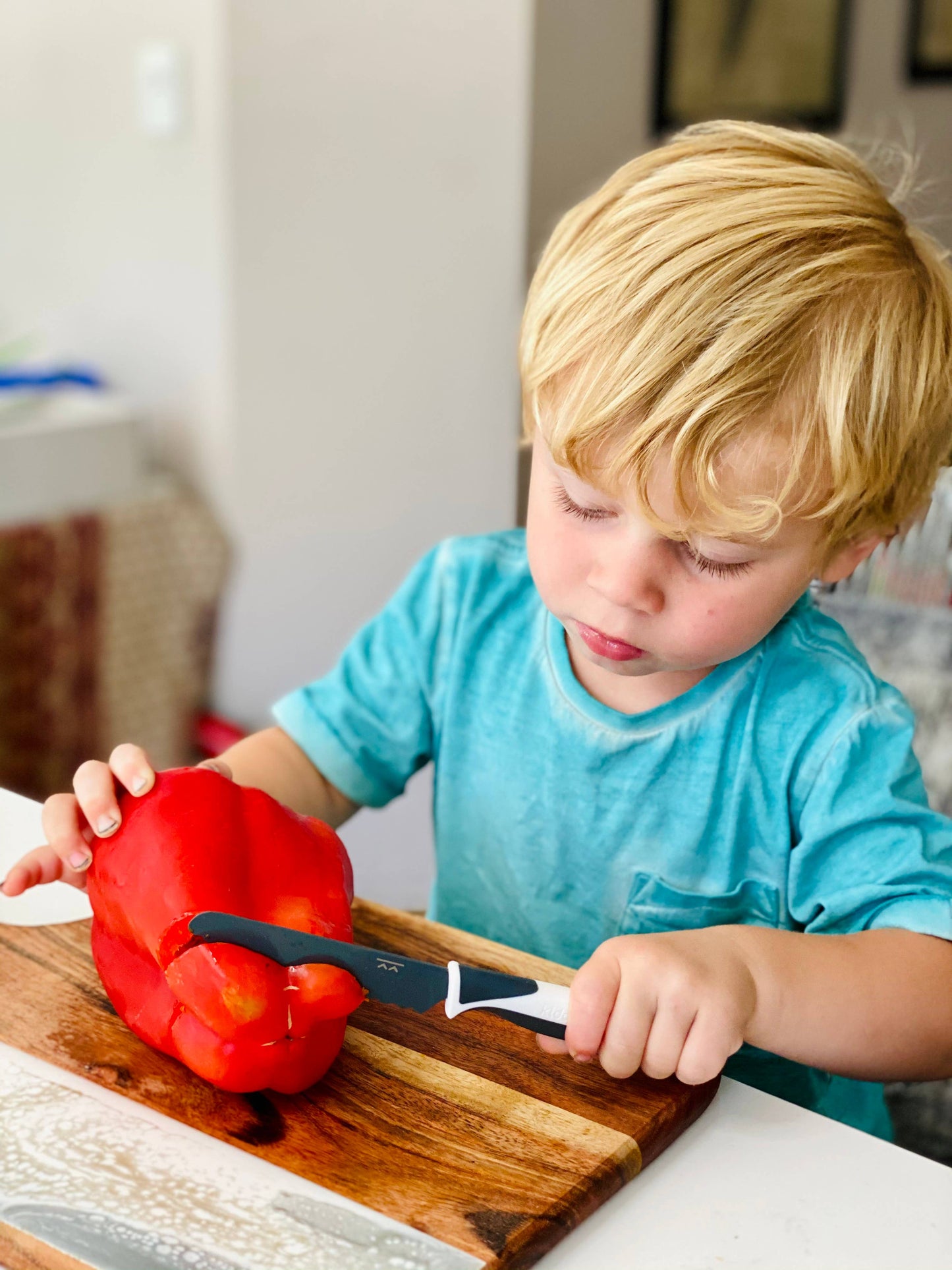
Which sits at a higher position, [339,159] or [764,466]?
[339,159]

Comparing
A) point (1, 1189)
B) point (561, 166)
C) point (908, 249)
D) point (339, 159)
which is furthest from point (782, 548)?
point (561, 166)

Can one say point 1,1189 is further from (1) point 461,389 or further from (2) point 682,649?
(1) point 461,389

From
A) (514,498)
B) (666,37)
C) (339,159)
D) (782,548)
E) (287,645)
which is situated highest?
(666,37)

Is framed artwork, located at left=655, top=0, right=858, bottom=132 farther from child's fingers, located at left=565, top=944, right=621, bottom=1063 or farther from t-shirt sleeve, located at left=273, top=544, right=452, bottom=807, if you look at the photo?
child's fingers, located at left=565, top=944, right=621, bottom=1063

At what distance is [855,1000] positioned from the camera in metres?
0.72

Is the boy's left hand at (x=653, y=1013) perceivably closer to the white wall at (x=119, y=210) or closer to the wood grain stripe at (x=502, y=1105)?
the wood grain stripe at (x=502, y=1105)

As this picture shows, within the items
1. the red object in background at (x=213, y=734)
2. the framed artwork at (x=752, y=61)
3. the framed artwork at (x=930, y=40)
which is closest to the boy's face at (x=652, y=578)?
the red object in background at (x=213, y=734)

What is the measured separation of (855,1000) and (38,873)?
446 millimetres

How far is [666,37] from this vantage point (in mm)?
2697

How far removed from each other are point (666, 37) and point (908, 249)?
7.00 ft

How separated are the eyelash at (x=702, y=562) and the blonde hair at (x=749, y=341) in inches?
1.0

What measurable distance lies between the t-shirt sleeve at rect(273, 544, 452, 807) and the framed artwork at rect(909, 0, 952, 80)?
2.54 m

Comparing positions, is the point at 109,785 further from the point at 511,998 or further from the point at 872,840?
the point at 872,840

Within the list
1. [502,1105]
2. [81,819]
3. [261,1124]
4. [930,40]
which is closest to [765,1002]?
[502,1105]
